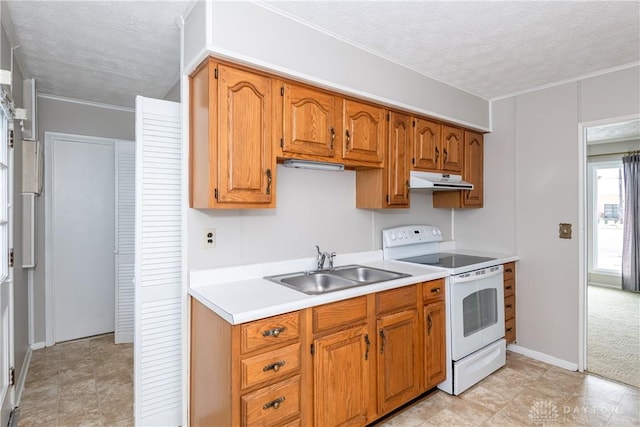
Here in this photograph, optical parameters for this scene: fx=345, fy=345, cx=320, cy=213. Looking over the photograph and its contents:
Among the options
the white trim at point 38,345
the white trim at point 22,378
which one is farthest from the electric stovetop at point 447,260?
the white trim at point 38,345

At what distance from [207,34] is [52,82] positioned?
2.28 metres

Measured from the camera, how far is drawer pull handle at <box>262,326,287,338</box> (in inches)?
64.8

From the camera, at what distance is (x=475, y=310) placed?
107 inches

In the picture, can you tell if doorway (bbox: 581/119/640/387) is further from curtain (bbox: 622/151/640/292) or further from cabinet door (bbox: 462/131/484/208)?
cabinet door (bbox: 462/131/484/208)

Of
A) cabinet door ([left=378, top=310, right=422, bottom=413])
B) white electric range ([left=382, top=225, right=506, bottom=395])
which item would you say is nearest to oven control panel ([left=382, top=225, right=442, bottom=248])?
white electric range ([left=382, top=225, right=506, bottom=395])

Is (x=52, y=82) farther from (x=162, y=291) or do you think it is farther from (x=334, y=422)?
(x=334, y=422)

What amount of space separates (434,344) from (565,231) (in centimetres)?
160

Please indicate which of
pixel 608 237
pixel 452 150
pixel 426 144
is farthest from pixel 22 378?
pixel 608 237

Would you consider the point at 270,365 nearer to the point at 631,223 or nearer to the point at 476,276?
the point at 476,276

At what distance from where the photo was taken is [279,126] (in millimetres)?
2051

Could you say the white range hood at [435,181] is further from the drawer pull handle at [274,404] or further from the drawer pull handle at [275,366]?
the drawer pull handle at [274,404]

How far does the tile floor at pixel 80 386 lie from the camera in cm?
230

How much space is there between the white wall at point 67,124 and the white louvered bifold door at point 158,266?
6.87ft

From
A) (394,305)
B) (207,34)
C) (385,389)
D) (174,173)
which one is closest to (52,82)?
(174,173)
